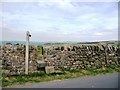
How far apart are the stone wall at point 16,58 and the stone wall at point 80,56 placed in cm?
94

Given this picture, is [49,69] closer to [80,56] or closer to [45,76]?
[45,76]

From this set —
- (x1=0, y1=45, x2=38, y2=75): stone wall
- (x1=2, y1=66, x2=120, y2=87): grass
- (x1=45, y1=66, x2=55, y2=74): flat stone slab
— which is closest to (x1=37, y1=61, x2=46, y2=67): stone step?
(x1=0, y1=45, x2=38, y2=75): stone wall

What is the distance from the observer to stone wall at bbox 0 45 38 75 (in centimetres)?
1255

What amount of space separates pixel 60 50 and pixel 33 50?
1893 mm

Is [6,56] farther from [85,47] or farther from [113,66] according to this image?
[113,66]

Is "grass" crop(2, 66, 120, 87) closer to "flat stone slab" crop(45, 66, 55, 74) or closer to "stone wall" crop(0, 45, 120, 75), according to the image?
"flat stone slab" crop(45, 66, 55, 74)

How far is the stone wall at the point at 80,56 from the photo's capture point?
1411cm

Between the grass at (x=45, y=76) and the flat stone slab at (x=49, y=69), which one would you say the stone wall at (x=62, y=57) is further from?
the grass at (x=45, y=76)

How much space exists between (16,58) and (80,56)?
4143 millimetres

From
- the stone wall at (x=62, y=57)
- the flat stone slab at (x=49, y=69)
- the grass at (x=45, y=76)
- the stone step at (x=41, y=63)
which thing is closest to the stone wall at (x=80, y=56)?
the stone wall at (x=62, y=57)

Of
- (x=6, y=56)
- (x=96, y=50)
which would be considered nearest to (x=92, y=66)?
(x=96, y=50)

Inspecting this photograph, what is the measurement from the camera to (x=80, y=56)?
1498 centimetres

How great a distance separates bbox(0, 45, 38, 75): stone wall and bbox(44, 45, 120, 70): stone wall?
3.08 feet

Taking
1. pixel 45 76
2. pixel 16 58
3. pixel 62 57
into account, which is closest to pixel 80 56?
pixel 62 57
